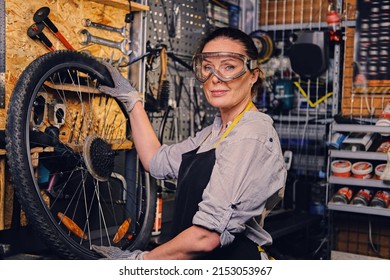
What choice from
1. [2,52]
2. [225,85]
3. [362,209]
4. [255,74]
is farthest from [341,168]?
[2,52]

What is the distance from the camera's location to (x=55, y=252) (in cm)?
177

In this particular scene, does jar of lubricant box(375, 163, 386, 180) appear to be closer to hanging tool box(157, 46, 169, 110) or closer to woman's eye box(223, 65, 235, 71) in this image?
hanging tool box(157, 46, 169, 110)

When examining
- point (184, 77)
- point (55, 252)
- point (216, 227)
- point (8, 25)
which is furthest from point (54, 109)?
point (184, 77)

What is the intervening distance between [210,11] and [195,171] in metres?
1.70

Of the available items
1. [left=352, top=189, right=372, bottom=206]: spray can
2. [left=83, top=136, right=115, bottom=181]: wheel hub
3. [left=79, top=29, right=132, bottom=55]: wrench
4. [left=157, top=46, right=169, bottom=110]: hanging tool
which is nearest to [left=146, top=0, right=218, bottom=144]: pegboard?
[left=157, top=46, right=169, bottom=110]: hanging tool

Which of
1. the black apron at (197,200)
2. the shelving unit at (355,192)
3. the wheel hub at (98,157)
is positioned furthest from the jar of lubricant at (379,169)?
the wheel hub at (98,157)

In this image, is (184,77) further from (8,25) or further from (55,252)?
(55,252)

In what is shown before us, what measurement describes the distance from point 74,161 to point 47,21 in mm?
544

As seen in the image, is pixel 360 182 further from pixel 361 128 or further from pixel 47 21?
pixel 47 21

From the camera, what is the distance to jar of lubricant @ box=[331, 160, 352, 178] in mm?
2900

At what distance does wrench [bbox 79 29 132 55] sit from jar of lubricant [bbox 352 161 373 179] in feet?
4.65

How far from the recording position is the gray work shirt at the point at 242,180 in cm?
157

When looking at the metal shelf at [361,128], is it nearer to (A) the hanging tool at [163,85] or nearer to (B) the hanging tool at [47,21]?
(A) the hanging tool at [163,85]

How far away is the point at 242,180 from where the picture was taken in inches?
62.4
